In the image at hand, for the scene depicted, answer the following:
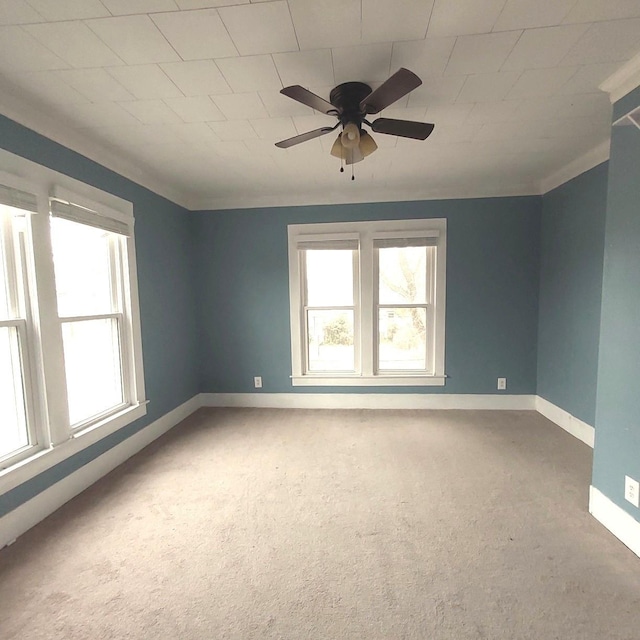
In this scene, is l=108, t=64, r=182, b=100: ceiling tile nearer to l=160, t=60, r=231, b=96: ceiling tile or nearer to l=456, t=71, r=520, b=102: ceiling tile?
l=160, t=60, r=231, b=96: ceiling tile

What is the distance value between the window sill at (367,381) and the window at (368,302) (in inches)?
0.5

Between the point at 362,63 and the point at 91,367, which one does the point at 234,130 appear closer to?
the point at 362,63

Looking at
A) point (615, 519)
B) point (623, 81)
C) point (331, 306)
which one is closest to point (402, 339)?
point (331, 306)

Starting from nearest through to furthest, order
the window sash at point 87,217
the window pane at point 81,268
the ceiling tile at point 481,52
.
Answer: the ceiling tile at point 481,52 < the window sash at point 87,217 < the window pane at point 81,268

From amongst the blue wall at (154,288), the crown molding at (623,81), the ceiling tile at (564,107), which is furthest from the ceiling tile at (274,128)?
the crown molding at (623,81)

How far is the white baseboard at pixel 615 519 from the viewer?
1704 millimetres

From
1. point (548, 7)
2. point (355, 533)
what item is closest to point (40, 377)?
point (355, 533)

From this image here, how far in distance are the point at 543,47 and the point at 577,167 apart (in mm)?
1869

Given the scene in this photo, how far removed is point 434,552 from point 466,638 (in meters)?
0.44

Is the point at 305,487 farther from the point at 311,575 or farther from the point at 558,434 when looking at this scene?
the point at 558,434

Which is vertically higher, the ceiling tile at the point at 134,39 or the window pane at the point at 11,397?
the ceiling tile at the point at 134,39

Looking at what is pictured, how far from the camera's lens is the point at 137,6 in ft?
4.25

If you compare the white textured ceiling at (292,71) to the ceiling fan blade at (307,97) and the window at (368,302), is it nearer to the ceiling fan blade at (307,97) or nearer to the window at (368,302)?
the ceiling fan blade at (307,97)

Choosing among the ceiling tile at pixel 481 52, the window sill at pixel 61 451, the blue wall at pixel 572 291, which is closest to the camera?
the ceiling tile at pixel 481 52
